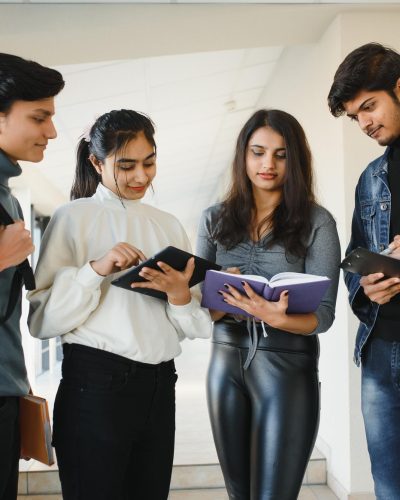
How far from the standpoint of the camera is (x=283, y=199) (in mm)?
1792

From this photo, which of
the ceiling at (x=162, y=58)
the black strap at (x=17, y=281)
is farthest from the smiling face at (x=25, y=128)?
the ceiling at (x=162, y=58)

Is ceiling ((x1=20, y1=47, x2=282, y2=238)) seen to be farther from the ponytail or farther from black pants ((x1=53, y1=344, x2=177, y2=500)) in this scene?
black pants ((x1=53, y1=344, x2=177, y2=500))

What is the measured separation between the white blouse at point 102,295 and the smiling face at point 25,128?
0.18m

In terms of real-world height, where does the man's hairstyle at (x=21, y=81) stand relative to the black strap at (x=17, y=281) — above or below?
above

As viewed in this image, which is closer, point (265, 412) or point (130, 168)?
point (130, 168)

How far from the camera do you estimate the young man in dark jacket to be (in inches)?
47.6

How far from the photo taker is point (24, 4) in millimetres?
2771

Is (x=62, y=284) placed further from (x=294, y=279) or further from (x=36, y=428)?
(x=294, y=279)

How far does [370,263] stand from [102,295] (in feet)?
2.16

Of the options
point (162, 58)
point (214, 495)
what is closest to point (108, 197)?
point (214, 495)

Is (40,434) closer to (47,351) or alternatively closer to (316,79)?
(316,79)

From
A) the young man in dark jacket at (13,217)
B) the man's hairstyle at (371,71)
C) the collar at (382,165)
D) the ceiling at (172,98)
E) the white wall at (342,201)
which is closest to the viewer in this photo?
the young man in dark jacket at (13,217)

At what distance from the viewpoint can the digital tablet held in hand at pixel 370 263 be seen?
4.40 feet

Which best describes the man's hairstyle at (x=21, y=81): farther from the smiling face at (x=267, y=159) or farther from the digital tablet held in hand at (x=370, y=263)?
the digital tablet held in hand at (x=370, y=263)
